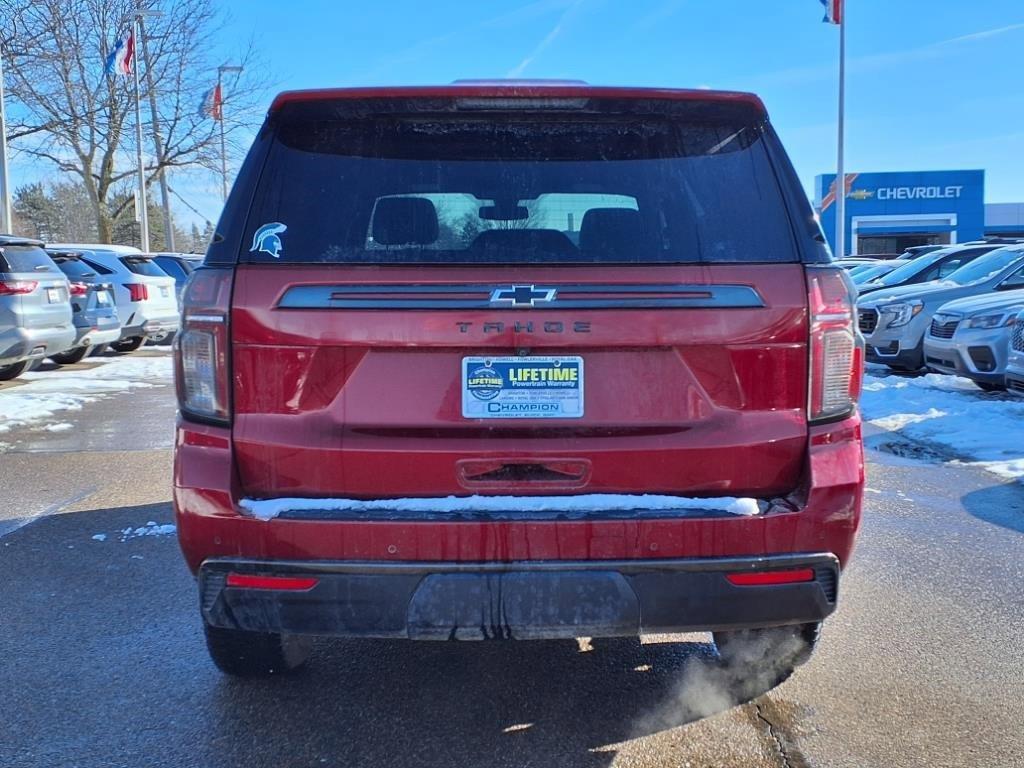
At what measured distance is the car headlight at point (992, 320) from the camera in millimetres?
9070

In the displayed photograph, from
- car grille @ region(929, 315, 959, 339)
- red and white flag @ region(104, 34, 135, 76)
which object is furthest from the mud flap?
red and white flag @ region(104, 34, 135, 76)

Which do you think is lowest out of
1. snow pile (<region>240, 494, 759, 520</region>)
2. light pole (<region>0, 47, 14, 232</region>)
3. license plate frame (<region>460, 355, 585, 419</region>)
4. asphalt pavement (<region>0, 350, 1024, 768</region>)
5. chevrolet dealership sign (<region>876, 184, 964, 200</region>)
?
asphalt pavement (<region>0, 350, 1024, 768</region>)

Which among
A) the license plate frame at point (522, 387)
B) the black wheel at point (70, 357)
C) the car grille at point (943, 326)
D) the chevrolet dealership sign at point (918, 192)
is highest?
the chevrolet dealership sign at point (918, 192)

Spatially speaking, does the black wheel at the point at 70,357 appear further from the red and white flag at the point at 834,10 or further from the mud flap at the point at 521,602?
the red and white flag at the point at 834,10

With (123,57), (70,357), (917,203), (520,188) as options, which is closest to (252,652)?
(520,188)

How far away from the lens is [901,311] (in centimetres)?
1160

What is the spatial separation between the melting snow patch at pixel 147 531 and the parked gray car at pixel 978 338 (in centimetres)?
762

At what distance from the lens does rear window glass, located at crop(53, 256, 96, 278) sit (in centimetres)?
1263

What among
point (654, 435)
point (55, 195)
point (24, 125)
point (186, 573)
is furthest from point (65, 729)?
point (55, 195)

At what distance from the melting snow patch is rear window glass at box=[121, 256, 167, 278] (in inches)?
404

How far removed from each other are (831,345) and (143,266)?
14129mm

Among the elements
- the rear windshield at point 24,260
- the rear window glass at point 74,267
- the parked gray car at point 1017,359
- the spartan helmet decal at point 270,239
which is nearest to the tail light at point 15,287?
the rear windshield at point 24,260

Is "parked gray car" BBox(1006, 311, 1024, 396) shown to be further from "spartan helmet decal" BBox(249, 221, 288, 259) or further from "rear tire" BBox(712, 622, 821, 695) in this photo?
"spartan helmet decal" BBox(249, 221, 288, 259)

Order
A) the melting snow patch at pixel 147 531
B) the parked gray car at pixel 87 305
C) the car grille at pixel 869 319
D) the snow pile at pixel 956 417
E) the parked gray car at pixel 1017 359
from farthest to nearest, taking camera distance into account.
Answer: the parked gray car at pixel 87 305 → the car grille at pixel 869 319 → the parked gray car at pixel 1017 359 → the snow pile at pixel 956 417 → the melting snow patch at pixel 147 531
